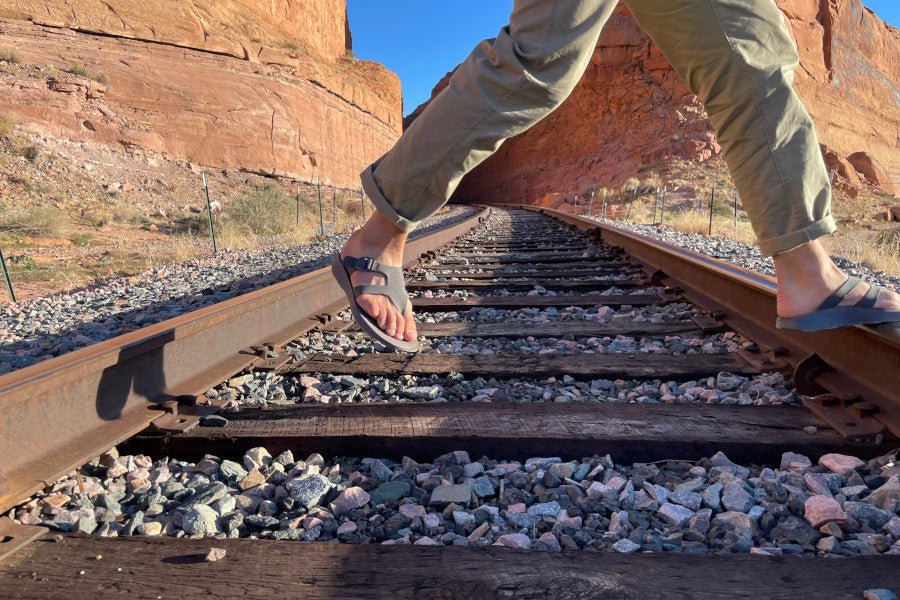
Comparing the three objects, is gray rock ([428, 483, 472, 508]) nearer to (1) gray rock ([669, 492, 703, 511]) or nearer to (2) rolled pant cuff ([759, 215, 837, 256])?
(1) gray rock ([669, 492, 703, 511])

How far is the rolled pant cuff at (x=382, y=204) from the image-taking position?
64.5 inches

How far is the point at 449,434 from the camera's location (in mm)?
1522

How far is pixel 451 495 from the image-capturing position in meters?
1.29

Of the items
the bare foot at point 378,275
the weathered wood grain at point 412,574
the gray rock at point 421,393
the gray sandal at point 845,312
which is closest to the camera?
the weathered wood grain at point 412,574

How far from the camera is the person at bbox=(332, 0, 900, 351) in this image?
1.42 m

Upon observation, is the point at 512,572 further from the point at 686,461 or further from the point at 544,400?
the point at 544,400

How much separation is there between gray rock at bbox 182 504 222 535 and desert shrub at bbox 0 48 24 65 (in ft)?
89.5

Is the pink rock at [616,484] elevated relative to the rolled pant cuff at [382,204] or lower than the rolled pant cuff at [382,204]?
lower

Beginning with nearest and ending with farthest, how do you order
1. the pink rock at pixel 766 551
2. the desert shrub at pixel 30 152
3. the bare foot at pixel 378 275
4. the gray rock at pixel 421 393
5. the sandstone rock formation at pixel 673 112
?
1. the pink rock at pixel 766 551
2. the bare foot at pixel 378 275
3. the gray rock at pixel 421 393
4. the desert shrub at pixel 30 152
5. the sandstone rock formation at pixel 673 112

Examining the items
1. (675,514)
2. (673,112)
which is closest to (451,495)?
(675,514)

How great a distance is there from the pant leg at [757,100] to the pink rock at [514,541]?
1.14 metres

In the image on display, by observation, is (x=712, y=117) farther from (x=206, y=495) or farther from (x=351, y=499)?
(x=206, y=495)

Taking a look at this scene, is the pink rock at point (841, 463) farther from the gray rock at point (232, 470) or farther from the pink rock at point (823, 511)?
the gray rock at point (232, 470)

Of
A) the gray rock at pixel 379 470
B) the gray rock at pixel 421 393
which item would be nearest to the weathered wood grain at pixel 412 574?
the gray rock at pixel 379 470
